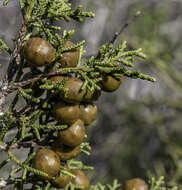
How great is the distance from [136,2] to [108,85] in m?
7.20

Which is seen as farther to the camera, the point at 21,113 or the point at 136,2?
the point at 136,2

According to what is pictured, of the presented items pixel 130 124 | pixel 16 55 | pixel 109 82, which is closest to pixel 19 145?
pixel 16 55

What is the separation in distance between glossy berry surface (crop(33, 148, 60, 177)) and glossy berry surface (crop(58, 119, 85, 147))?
106mm

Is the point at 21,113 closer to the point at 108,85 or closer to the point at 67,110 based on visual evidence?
the point at 67,110

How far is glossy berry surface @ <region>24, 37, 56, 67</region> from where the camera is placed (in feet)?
5.63

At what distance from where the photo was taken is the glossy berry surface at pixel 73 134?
181cm

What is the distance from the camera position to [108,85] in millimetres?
1847

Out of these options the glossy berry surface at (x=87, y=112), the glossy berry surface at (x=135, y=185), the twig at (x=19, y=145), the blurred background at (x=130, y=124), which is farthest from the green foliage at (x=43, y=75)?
the blurred background at (x=130, y=124)

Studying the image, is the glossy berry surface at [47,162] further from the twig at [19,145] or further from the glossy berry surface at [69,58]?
the glossy berry surface at [69,58]

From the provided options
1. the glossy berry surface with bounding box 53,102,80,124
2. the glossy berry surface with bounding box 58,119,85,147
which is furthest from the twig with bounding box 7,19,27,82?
the glossy berry surface with bounding box 58,119,85,147

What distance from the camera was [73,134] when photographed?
5.91 ft

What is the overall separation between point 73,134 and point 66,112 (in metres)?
0.15

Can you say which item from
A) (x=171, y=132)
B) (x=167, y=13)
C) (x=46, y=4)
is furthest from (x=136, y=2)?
(x=46, y=4)

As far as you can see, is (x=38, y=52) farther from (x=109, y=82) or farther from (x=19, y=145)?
(x=19, y=145)
